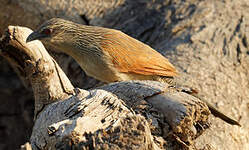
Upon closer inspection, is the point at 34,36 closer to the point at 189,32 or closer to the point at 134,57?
the point at 134,57

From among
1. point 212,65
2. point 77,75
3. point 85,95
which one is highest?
point 85,95

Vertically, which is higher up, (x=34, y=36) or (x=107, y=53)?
(x=34, y=36)

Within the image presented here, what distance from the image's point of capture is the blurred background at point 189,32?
4.75 meters

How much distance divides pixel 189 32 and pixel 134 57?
112cm

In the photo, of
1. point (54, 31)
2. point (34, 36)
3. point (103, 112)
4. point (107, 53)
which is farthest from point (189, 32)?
point (103, 112)

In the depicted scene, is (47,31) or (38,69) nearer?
(38,69)

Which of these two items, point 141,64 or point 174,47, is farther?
point 174,47

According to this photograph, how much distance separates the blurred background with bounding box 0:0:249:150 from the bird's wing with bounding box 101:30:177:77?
0.38 m

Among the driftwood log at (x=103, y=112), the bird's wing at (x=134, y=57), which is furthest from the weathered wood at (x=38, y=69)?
the bird's wing at (x=134, y=57)

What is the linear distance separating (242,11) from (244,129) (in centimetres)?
208

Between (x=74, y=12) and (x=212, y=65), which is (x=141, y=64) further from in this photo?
(x=74, y=12)

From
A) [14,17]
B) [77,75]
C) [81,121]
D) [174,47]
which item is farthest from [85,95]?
[14,17]

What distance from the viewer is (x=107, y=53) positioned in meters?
4.65

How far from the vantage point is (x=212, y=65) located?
5.04m
